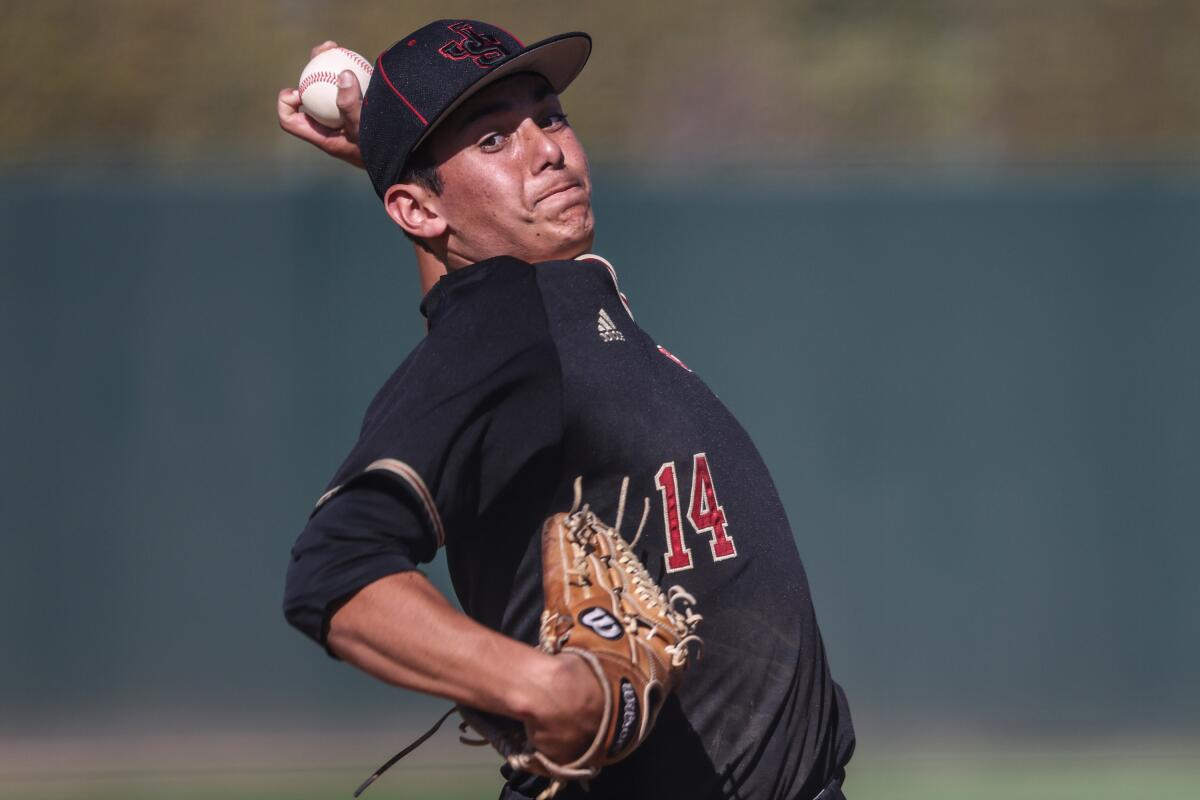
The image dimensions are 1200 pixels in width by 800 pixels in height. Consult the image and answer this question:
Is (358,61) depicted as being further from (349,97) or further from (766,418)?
(766,418)

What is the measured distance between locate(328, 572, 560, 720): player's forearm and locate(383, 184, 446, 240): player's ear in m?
0.83

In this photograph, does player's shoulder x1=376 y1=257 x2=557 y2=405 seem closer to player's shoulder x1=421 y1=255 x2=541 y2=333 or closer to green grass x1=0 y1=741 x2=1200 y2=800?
player's shoulder x1=421 y1=255 x2=541 y2=333

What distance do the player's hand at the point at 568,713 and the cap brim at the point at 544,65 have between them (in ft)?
3.16

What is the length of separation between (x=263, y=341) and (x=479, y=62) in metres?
4.65

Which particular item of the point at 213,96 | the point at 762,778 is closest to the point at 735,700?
the point at 762,778

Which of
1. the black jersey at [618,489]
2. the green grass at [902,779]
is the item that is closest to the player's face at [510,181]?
the black jersey at [618,489]

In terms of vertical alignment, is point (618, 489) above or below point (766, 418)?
above

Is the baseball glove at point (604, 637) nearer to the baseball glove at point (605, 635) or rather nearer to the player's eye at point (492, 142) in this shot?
the baseball glove at point (605, 635)

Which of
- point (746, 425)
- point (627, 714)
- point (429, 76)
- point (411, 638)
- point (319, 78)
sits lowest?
point (746, 425)

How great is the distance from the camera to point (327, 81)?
304 centimetres

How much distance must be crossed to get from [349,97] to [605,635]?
1.45 metres

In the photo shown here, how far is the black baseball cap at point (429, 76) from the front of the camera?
7.79 feet

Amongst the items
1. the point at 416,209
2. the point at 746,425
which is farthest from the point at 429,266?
the point at 746,425

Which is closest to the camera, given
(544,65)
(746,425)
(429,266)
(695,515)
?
(695,515)
